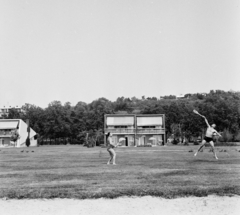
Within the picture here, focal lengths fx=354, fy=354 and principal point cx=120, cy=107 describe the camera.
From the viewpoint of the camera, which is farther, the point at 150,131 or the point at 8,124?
the point at 8,124

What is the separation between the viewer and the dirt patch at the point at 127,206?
7836 mm

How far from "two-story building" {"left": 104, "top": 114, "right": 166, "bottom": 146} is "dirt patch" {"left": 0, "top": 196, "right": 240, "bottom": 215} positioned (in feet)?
196

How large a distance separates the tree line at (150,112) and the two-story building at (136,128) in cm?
393

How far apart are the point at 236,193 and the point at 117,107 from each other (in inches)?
4331

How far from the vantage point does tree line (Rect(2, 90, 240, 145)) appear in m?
71.9

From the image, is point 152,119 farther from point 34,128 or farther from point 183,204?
point 183,204

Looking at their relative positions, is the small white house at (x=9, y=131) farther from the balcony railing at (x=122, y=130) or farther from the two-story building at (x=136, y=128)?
the balcony railing at (x=122, y=130)

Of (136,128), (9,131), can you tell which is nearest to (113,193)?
(136,128)

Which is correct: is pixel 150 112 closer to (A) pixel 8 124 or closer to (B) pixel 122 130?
(B) pixel 122 130

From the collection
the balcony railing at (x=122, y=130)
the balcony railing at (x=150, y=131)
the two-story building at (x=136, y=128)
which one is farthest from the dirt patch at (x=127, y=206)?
the balcony railing at (x=150, y=131)

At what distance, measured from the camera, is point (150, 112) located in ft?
282

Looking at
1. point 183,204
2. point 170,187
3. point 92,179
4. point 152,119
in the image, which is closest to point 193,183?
point 170,187

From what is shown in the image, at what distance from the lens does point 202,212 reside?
25.5ft

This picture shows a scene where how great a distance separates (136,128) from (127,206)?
61.5m
